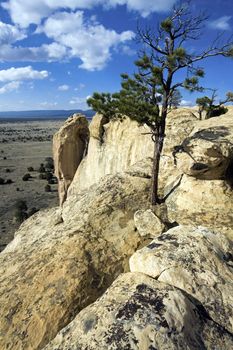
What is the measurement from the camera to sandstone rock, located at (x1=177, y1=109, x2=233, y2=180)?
48.6 feet

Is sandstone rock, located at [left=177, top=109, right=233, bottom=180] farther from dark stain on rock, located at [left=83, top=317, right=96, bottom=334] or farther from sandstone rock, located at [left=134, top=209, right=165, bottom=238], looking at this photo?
dark stain on rock, located at [left=83, top=317, right=96, bottom=334]

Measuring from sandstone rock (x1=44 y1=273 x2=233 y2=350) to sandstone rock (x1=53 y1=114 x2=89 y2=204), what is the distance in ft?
88.6

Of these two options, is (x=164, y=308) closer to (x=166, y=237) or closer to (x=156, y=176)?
(x=166, y=237)

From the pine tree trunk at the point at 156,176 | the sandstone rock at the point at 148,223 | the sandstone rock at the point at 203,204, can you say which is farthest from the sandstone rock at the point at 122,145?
the sandstone rock at the point at 148,223

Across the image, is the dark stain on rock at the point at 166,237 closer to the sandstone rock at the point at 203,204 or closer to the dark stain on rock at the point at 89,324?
the sandstone rock at the point at 203,204

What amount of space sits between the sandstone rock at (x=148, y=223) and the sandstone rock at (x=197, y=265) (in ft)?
7.37

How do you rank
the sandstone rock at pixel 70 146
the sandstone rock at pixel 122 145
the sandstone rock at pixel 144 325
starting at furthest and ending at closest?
the sandstone rock at pixel 70 146 < the sandstone rock at pixel 122 145 < the sandstone rock at pixel 144 325

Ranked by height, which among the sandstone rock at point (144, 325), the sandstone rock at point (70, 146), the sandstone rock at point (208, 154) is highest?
the sandstone rock at point (208, 154)

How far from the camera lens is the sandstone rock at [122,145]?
19016mm

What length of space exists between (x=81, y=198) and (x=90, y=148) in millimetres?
13869

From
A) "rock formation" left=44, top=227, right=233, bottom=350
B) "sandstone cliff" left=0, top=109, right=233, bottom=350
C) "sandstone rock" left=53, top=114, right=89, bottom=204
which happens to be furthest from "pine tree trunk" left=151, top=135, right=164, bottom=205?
"sandstone rock" left=53, top=114, right=89, bottom=204

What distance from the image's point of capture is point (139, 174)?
59.2 feet

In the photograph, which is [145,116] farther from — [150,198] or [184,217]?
[184,217]

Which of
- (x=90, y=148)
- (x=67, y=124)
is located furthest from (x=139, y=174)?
(x=67, y=124)
